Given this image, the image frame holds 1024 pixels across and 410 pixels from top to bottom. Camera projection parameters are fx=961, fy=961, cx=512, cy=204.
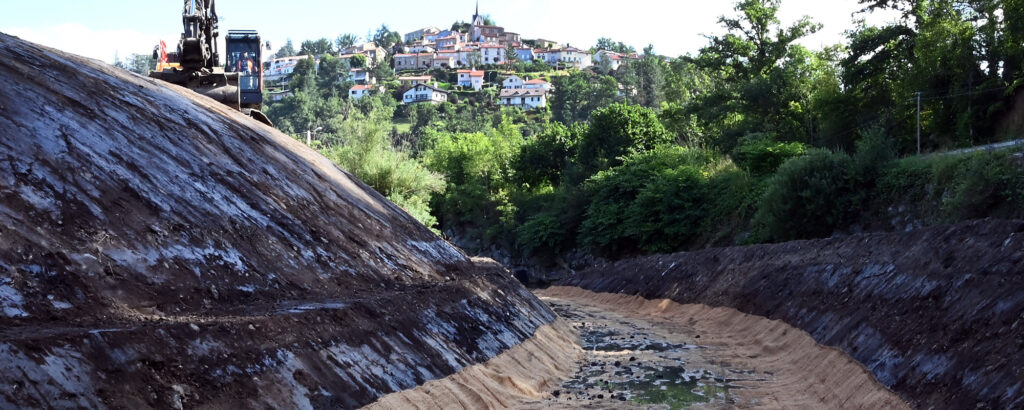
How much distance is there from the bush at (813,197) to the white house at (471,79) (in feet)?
508

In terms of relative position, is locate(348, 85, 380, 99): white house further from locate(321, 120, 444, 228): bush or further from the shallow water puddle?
the shallow water puddle

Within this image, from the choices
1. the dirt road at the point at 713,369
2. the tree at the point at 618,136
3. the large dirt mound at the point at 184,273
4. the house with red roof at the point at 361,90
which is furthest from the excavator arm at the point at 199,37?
the house with red roof at the point at 361,90

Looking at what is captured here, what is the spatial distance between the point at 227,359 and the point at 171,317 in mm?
1124

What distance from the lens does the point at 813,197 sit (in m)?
37.0

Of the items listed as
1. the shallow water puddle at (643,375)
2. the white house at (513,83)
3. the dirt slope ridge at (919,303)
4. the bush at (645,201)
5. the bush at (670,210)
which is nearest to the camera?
the dirt slope ridge at (919,303)

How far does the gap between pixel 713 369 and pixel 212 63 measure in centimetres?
2080

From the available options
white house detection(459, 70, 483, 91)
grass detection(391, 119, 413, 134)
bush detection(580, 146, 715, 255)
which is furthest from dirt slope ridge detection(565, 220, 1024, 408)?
white house detection(459, 70, 483, 91)

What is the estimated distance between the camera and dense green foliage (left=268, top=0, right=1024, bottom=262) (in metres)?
36.7

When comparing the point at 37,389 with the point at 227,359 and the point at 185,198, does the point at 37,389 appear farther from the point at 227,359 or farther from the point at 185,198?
the point at 185,198

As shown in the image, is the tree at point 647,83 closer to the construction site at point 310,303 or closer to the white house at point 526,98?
the white house at point 526,98

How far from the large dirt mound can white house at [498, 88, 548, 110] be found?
157038 mm

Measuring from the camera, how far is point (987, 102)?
129 feet

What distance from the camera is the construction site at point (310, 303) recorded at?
9.37 metres

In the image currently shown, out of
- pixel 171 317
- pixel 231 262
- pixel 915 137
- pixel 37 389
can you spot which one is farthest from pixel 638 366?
pixel 915 137
